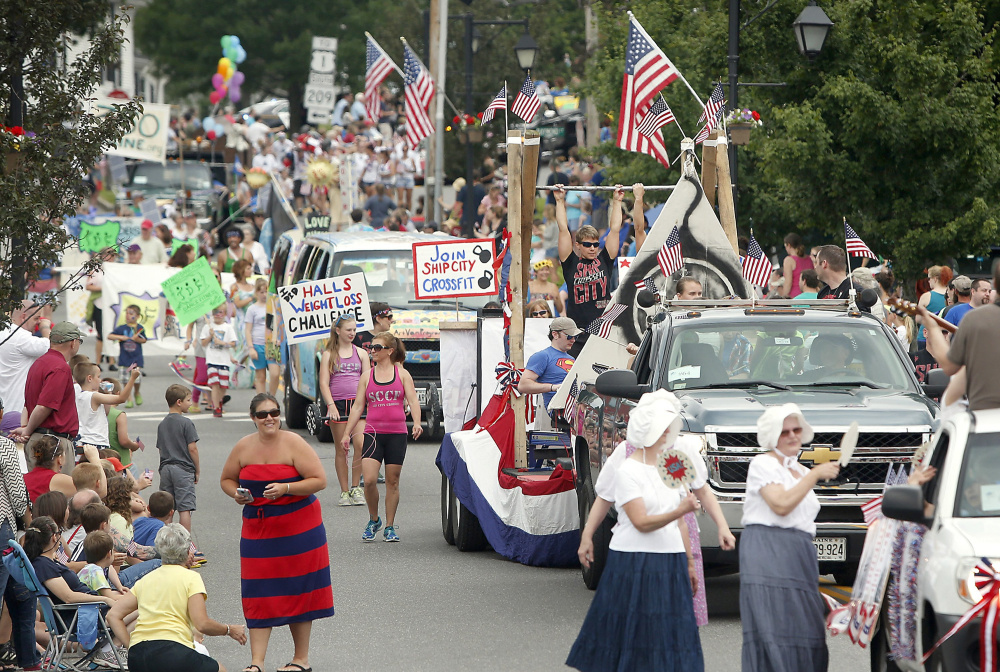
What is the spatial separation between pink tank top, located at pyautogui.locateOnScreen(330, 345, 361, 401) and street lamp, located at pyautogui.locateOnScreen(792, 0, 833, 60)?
21.7ft

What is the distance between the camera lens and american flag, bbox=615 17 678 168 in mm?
16609

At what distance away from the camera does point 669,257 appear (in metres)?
12.4

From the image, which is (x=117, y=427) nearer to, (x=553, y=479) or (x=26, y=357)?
(x=26, y=357)

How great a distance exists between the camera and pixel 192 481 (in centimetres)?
1195

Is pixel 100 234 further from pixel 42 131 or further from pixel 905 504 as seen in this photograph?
pixel 905 504

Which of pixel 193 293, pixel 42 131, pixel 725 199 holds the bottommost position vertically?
pixel 193 293

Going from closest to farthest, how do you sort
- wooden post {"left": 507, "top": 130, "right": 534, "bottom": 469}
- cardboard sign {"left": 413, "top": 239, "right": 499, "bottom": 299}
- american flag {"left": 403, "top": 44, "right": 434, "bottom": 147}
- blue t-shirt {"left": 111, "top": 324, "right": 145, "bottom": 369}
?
wooden post {"left": 507, "top": 130, "right": 534, "bottom": 469}
cardboard sign {"left": 413, "top": 239, "right": 499, "bottom": 299}
blue t-shirt {"left": 111, "top": 324, "right": 145, "bottom": 369}
american flag {"left": 403, "top": 44, "right": 434, "bottom": 147}

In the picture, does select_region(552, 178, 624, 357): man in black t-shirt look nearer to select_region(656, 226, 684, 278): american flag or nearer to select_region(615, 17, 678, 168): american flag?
select_region(656, 226, 684, 278): american flag

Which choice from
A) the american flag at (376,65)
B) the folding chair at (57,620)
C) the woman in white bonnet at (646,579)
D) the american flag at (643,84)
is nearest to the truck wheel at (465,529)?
the folding chair at (57,620)

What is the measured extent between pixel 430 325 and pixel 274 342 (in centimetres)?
343

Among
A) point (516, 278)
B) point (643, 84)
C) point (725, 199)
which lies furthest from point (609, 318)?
point (643, 84)

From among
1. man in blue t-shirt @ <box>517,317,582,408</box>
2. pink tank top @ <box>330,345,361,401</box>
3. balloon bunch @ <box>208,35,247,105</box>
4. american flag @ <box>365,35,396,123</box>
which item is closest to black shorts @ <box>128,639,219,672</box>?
man in blue t-shirt @ <box>517,317,582,408</box>

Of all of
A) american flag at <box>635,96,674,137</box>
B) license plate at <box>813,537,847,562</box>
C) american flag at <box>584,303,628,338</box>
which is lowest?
license plate at <box>813,537,847,562</box>

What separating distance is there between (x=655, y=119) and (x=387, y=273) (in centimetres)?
403
